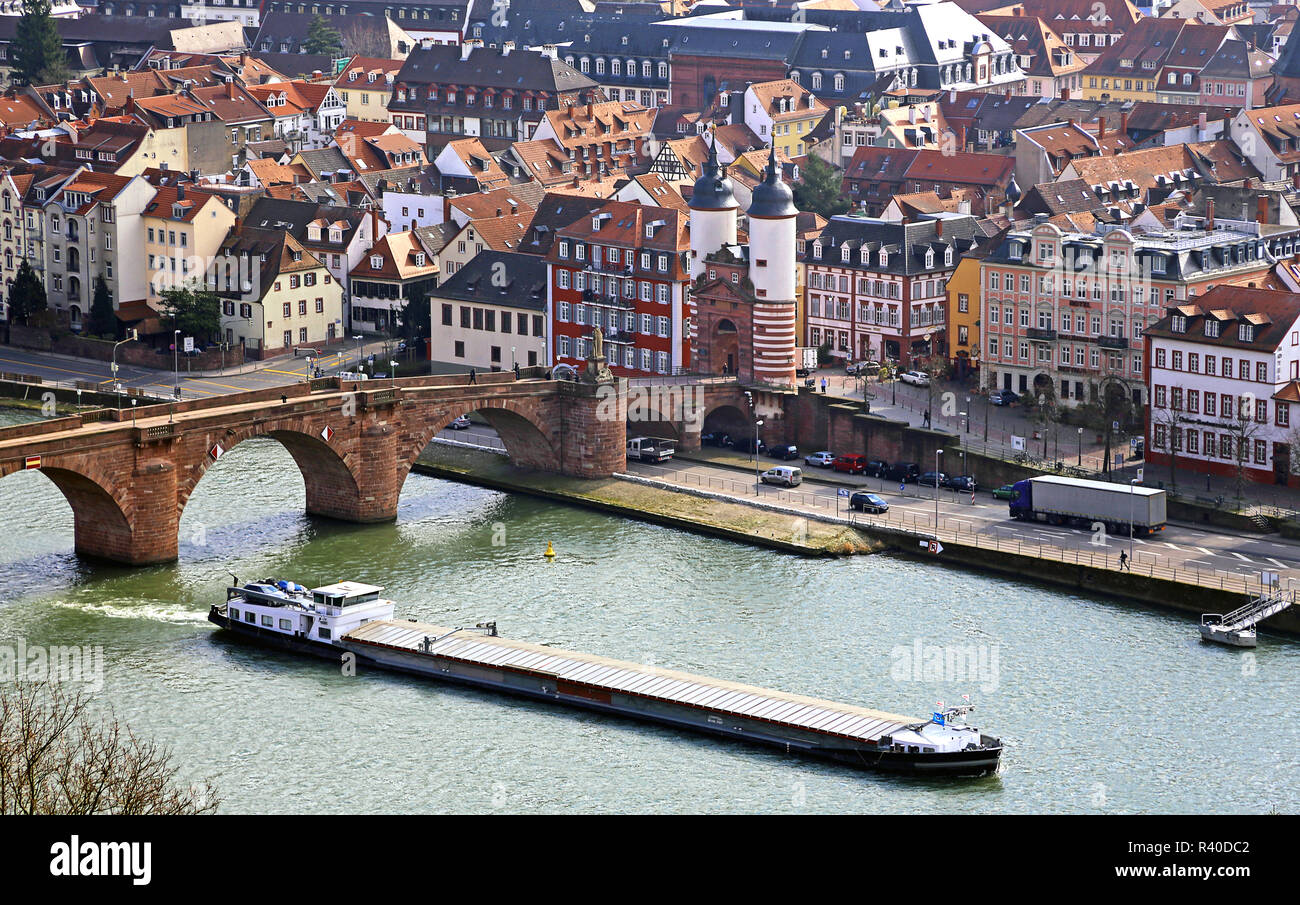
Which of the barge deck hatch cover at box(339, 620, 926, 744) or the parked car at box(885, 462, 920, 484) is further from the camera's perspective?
the parked car at box(885, 462, 920, 484)

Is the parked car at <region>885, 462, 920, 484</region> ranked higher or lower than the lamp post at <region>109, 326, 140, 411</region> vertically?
lower

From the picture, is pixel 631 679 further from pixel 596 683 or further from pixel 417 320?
pixel 417 320

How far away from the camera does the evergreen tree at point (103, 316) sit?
488ft

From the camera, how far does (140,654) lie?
93688 millimetres

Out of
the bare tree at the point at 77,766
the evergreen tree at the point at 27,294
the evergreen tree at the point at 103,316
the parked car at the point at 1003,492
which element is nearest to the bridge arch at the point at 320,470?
the bare tree at the point at 77,766

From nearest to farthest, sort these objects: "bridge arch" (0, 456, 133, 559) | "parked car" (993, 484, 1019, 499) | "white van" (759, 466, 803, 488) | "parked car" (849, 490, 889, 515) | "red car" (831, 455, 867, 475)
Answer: "bridge arch" (0, 456, 133, 559), "parked car" (849, 490, 889, 515), "parked car" (993, 484, 1019, 499), "white van" (759, 466, 803, 488), "red car" (831, 455, 867, 475)

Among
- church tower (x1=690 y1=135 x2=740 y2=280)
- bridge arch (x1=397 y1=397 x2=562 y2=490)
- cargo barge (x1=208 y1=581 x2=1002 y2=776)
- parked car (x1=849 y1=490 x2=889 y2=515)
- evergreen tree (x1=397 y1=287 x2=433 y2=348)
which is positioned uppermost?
church tower (x1=690 y1=135 x2=740 y2=280)

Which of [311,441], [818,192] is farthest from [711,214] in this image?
[818,192]

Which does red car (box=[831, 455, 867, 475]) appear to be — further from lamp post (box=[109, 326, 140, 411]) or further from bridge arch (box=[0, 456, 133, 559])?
lamp post (box=[109, 326, 140, 411])

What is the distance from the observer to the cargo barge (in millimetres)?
82875

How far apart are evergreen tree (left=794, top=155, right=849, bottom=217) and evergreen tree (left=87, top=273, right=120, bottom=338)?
41846 millimetres

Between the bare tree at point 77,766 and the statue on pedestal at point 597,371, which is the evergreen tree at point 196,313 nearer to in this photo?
the statue on pedestal at point 597,371

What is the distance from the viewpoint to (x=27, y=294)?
151 m

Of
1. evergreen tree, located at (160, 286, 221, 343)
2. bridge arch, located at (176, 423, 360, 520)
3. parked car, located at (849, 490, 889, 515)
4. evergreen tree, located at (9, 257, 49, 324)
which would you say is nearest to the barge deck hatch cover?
bridge arch, located at (176, 423, 360, 520)
